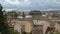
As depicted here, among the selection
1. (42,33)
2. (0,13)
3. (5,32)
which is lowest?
(42,33)

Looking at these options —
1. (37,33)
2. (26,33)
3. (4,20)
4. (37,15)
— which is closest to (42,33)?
(37,33)

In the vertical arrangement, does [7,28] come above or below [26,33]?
above

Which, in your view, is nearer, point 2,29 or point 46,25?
point 2,29

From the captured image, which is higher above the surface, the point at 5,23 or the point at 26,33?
the point at 5,23

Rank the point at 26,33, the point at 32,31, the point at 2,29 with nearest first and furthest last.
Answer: the point at 2,29 → the point at 26,33 → the point at 32,31

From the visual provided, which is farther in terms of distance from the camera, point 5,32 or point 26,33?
point 26,33

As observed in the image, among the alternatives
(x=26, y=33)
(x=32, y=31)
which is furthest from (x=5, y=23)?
(x=32, y=31)

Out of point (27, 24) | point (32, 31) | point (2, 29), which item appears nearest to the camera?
point (2, 29)

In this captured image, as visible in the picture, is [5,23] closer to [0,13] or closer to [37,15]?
[0,13]

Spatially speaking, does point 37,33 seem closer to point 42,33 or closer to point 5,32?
point 42,33
